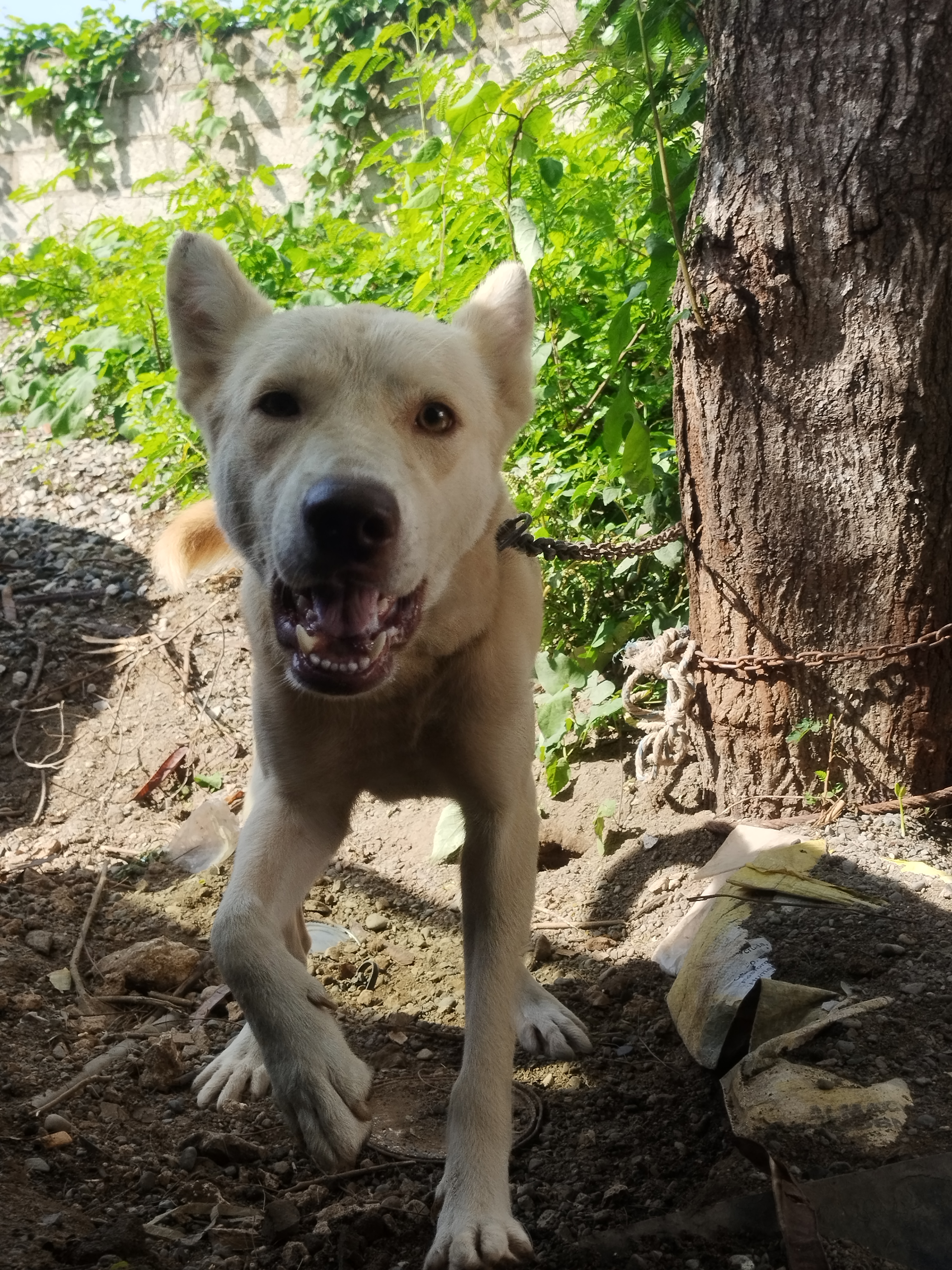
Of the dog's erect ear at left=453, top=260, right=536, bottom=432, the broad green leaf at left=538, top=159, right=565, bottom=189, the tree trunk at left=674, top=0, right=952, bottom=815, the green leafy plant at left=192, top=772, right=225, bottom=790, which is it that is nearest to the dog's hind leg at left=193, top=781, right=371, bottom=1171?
the dog's erect ear at left=453, top=260, right=536, bottom=432

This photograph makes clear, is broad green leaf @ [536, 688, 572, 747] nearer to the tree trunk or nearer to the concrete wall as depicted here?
the tree trunk

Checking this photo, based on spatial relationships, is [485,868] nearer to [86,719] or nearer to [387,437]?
[387,437]

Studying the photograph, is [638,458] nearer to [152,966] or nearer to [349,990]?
[349,990]

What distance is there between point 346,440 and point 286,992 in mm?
1175

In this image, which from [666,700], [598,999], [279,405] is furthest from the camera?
[666,700]

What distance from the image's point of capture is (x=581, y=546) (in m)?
3.77

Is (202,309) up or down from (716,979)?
up

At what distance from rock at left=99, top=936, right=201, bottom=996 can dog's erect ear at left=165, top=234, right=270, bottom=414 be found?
1.76 metres

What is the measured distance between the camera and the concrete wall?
8914 millimetres

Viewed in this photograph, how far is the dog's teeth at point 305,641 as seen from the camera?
2.43 m

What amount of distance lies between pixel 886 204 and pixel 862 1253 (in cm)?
257

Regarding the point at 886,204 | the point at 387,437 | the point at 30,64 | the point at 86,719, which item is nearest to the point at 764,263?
the point at 886,204

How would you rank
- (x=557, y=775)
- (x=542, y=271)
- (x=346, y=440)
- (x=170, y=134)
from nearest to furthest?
(x=346, y=440), (x=557, y=775), (x=542, y=271), (x=170, y=134)

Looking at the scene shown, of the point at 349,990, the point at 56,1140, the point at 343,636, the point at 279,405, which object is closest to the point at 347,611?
the point at 343,636
